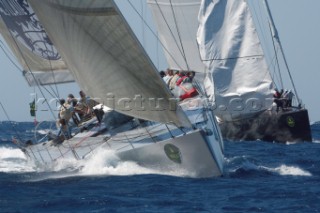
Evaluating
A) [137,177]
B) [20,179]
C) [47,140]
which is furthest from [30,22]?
[137,177]

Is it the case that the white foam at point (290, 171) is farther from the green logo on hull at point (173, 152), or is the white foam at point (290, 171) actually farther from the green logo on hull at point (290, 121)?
the green logo on hull at point (290, 121)

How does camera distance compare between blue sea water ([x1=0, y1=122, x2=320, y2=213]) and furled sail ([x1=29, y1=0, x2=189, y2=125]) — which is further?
furled sail ([x1=29, y1=0, x2=189, y2=125])

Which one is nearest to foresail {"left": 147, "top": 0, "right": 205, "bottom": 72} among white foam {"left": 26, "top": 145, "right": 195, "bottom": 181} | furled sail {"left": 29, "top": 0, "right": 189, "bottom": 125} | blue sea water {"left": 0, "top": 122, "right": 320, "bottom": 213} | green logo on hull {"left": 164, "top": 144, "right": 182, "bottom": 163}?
blue sea water {"left": 0, "top": 122, "right": 320, "bottom": 213}

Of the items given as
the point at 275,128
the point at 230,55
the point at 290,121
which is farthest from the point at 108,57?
the point at 230,55

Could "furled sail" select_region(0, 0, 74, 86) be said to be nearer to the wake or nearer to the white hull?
the wake

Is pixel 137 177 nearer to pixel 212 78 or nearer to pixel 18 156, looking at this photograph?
pixel 18 156

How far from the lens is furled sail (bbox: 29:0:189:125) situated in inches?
559

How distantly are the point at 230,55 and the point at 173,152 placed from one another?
47.3ft

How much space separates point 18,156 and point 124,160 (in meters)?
7.57

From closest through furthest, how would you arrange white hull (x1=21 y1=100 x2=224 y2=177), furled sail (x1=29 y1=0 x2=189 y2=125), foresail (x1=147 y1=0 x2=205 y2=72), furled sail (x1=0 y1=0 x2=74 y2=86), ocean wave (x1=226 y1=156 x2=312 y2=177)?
furled sail (x1=29 y1=0 x2=189 y2=125)
white hull (x1=21 y1=100 x2=224 y2=177)
ocean wave (x1=226 y1=156 x2=312 y2=177)
furled sail (x1=0 y1=0 x2=74 y2=86)
foresail (x1=147 y1=0 x2=205 y2=72)

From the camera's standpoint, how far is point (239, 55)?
96.5ft

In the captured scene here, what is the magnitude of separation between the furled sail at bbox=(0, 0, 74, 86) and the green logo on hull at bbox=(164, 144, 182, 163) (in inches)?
239

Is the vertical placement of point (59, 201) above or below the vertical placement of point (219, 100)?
above

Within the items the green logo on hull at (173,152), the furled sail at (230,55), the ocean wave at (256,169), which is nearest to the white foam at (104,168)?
the green logo on hull at (173,152)
